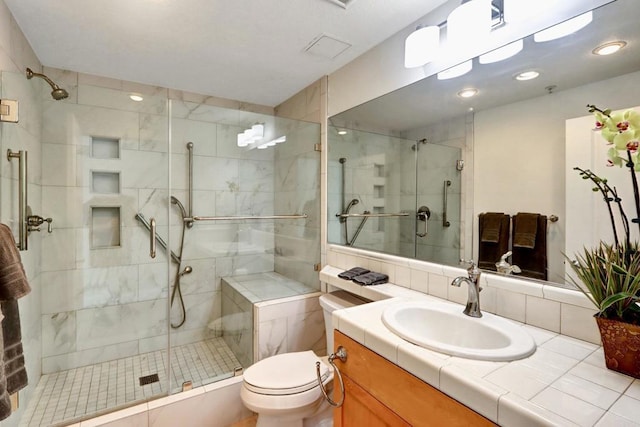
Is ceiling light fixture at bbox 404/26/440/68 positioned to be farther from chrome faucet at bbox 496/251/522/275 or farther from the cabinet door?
the cabinet door

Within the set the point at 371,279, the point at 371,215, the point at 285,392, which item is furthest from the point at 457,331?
the point at 371,215

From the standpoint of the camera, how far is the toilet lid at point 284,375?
148 centimetres

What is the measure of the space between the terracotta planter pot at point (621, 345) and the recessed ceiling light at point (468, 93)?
3.38ft

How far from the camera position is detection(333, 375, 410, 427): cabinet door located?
0.94 meters

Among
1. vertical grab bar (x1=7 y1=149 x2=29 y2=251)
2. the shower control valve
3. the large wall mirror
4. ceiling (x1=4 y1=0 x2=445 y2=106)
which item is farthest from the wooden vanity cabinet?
the shower control valve

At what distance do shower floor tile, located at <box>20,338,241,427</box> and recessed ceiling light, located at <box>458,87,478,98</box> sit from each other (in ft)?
7.17

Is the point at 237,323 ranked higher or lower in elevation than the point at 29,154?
lower

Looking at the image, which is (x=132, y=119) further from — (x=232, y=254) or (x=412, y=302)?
(x=412, y=302)

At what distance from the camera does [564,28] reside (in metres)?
1.09

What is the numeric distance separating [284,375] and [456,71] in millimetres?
1782

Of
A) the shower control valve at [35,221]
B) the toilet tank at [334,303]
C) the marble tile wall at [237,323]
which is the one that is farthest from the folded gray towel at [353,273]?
the shower control valve at [35,221]

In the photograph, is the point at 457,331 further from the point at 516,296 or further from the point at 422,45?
the point at 422,45

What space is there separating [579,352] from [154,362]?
2.45m

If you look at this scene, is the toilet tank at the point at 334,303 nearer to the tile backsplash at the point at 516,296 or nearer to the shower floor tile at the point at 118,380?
the tile backsplash at the point at 516,296
